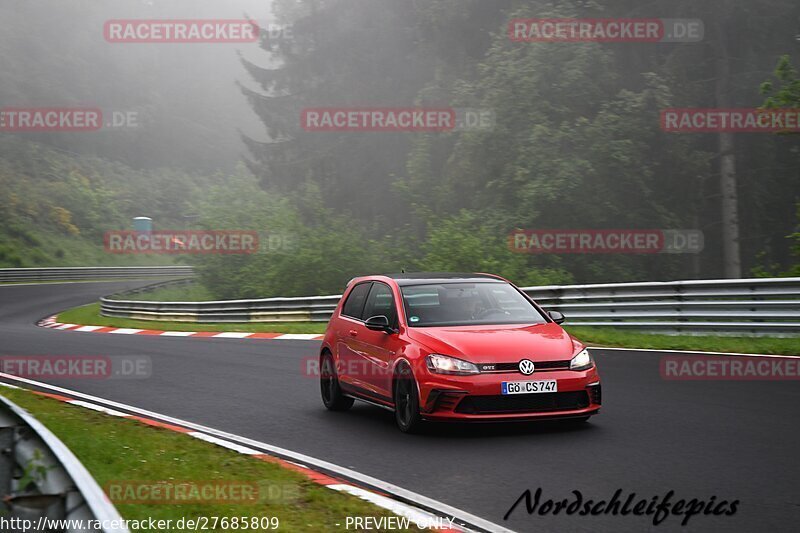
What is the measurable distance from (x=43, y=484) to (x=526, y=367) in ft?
17.2

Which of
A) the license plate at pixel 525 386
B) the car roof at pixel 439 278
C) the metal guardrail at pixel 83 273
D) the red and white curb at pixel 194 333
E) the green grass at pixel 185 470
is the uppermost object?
the metal guardrail at pixel 83 273

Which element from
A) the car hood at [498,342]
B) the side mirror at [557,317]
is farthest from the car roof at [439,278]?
the car hood at [498,342]

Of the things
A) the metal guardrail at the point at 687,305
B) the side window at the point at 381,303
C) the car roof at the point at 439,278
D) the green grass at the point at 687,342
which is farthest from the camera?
the metal guardrail at the point at 687,305

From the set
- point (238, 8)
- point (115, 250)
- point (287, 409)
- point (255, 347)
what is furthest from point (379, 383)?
point (238, 8)

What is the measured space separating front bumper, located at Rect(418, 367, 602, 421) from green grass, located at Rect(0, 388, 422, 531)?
1683 millimetres

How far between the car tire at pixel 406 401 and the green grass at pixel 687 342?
21.9ft

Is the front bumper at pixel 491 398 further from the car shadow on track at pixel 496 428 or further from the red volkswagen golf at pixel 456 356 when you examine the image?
the car shadow on track at pixel 496 428

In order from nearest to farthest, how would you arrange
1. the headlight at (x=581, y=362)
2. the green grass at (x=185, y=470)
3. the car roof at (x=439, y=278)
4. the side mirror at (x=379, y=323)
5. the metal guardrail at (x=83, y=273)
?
the green grass at (x=185, y=470) < the headlight at (x=581, y=362) < the side mirror at (x=379, y=323) < the car roof at (x=439, y=278) < the metal guardrail at (x=83, y=273)

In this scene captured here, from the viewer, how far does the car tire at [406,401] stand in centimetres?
947

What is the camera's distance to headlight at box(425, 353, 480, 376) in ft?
30.1

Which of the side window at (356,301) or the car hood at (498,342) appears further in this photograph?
the side window at (356,301)

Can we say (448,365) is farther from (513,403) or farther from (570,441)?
(570,441)

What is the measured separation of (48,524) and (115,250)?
72.9 meters

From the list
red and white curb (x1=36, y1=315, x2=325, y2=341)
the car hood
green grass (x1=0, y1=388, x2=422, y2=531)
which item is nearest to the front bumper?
the car hood
